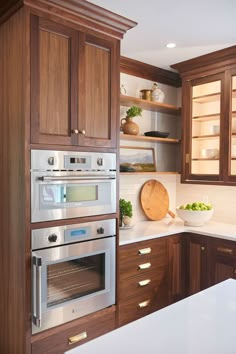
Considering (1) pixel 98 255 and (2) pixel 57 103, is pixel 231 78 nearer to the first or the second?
(2) pixel 57 103

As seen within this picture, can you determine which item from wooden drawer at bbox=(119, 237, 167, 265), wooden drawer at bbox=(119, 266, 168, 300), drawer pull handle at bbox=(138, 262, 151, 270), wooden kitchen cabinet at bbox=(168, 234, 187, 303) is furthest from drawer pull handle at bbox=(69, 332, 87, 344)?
wooden kitchen cabinet at bbox=(168, 234, 187, 303)

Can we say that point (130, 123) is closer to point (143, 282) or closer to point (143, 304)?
point (143, 282)

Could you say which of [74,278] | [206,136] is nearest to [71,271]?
[74,278]

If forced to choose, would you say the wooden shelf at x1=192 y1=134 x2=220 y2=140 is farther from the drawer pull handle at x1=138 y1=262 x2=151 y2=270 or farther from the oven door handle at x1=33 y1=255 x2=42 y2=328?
the oven door handle at x1=33 y1=255 x2=42 y2=328

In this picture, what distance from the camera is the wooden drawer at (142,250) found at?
2.54 metres

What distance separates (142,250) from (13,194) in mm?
1193

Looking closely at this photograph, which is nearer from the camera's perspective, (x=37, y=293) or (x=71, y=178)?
(x=37, y=293)

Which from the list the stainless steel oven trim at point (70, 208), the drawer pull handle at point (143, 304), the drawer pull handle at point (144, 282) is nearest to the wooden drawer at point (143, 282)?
the drawer pull handle at point (144, 282)

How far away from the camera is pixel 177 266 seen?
117 inches

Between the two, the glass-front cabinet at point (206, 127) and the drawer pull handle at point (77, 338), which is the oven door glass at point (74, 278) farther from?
the glass-front cabinet at point (206, 127)

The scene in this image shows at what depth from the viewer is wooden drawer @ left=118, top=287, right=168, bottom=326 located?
8.29ft

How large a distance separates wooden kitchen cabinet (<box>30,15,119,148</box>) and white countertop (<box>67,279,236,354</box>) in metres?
1.31

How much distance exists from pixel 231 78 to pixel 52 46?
1778 millimetres

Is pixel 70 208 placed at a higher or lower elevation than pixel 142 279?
higher
